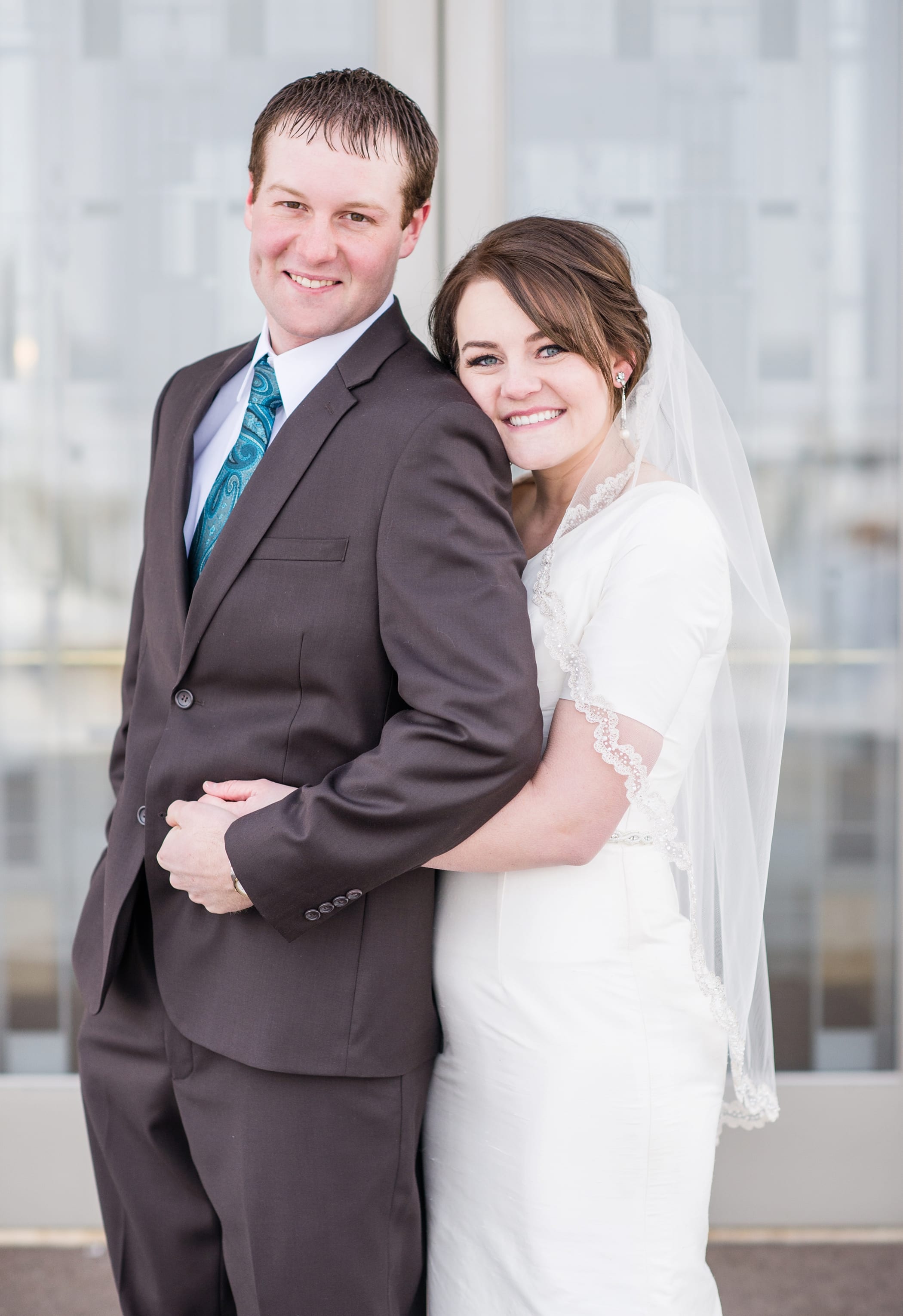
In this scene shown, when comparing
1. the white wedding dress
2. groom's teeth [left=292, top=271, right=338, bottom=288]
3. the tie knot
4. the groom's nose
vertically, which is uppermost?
the groom's nose

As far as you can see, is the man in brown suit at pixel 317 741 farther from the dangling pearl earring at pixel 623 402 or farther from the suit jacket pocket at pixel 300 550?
the dangling pearl earring at pixel 623 402

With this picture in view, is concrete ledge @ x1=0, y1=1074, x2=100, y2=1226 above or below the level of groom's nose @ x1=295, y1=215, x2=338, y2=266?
below

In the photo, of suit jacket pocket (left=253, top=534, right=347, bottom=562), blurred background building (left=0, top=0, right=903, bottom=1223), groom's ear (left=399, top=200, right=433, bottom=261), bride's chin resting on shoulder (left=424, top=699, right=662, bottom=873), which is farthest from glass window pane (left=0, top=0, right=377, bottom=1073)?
bride's chin resting on shoulder (left=424, top=699, right=662, bottom=873)

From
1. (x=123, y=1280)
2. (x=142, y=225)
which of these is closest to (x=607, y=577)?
(x=123, y=1280)

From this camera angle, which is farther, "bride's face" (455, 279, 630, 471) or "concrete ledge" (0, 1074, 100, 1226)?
"concrete ledge" (0, 1074, 100, 1226)

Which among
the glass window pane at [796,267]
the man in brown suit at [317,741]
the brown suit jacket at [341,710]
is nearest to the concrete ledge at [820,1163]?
the glass window pane at [796,267]

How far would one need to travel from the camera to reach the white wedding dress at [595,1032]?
1336 millimetres

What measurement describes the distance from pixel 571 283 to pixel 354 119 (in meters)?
0.31

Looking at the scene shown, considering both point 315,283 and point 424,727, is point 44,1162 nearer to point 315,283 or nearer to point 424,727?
point 424,727

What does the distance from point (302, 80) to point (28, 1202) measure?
2074 millimetres

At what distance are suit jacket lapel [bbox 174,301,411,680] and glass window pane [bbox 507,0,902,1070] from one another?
3.43 feet

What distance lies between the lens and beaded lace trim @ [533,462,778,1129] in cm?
126

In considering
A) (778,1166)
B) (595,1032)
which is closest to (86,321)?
(595,1032)

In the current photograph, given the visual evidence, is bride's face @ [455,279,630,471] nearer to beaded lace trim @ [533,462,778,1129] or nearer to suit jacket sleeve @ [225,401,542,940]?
beaded lace trim @ [533,462,778,1129]
